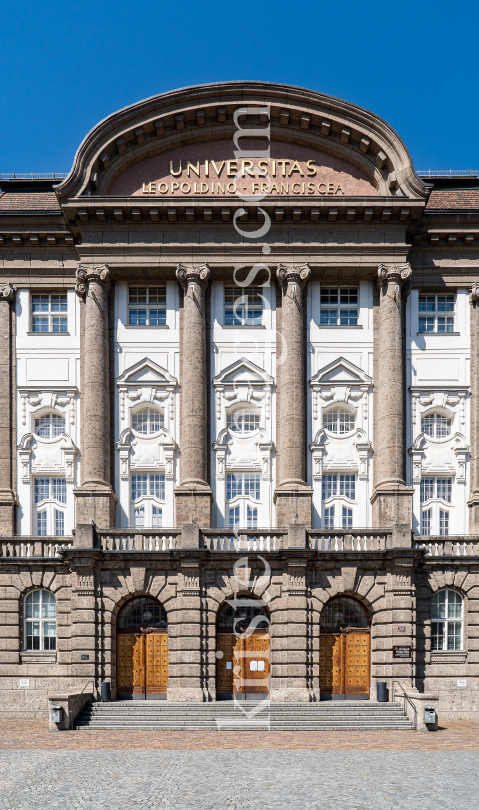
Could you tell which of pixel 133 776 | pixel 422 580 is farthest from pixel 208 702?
pixel 133 776

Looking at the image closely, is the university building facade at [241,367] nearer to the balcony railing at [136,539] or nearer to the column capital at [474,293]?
the balcony railing at [136,539]

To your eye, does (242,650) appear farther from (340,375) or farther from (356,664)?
(340,375)

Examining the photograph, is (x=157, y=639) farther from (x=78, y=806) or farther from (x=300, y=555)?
(x=78, y=806)

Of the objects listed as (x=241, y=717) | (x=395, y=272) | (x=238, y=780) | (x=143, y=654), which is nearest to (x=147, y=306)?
(x=395, y=272)

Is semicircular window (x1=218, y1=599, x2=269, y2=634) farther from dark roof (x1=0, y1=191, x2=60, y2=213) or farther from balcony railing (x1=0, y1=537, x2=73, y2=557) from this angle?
dark roof (x1=0, y1=191, x2=60, y2=213)

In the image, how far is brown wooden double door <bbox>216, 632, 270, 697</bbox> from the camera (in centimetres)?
3878

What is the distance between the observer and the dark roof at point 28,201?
44.8m

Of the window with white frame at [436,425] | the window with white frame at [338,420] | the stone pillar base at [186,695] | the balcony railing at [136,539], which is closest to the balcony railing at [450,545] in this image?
the window with white frame at [436,425]

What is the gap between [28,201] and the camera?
45250 millimetres

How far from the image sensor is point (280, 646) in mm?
38375

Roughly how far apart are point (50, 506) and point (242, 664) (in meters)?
10.9

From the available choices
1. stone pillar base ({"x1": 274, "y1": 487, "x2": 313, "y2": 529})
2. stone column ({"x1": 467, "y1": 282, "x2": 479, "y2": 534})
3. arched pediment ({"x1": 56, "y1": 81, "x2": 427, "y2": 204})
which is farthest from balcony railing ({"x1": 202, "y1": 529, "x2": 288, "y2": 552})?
arched pediment ({"x1": 56, "y1": 81, "x2": 427, "y2": 204})

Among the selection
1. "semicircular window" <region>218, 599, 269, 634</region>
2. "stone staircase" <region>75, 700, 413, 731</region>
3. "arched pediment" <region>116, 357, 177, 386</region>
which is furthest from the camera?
"arched pediment" <region>116, 357, 177, 386</region>

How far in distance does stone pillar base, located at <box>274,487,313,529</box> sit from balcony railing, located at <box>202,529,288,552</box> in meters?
1.44
